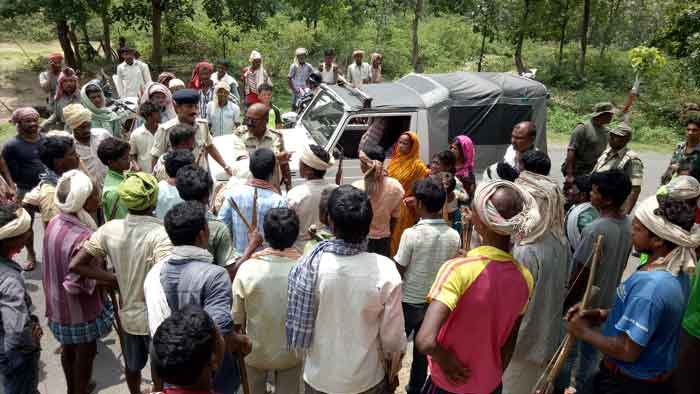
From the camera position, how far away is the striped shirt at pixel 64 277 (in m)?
3.49

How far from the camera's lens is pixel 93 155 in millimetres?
5531

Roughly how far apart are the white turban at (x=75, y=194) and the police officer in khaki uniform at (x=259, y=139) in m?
1.89

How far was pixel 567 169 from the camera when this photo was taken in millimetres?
6898

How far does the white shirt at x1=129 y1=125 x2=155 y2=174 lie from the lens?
5984 mm

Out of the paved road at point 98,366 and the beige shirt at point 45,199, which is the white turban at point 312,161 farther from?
the beige shirt at point 45,199

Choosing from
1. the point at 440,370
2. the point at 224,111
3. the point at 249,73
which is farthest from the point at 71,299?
the point at 249,73

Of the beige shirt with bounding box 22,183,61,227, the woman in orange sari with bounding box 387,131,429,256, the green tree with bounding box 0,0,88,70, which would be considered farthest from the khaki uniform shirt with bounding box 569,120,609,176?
the green tree with bounding box 0,0,88,70

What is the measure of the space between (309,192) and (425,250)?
3.30 feet

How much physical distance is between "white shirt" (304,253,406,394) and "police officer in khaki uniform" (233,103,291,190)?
271 centimetres

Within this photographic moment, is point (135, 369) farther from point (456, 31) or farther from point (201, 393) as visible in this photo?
point (456, 31)

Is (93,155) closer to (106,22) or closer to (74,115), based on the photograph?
(74,115)

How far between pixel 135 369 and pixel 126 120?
5464 mm

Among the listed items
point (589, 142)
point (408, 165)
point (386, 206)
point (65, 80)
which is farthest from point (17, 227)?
point (589, 142)

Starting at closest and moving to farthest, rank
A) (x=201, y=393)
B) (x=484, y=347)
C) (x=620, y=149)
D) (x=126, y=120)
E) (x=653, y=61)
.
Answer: (x=201, y=393) < (x=484, y=347) < (x=620, y=149) < (x=126, y=120) < (x=653, y=61)
